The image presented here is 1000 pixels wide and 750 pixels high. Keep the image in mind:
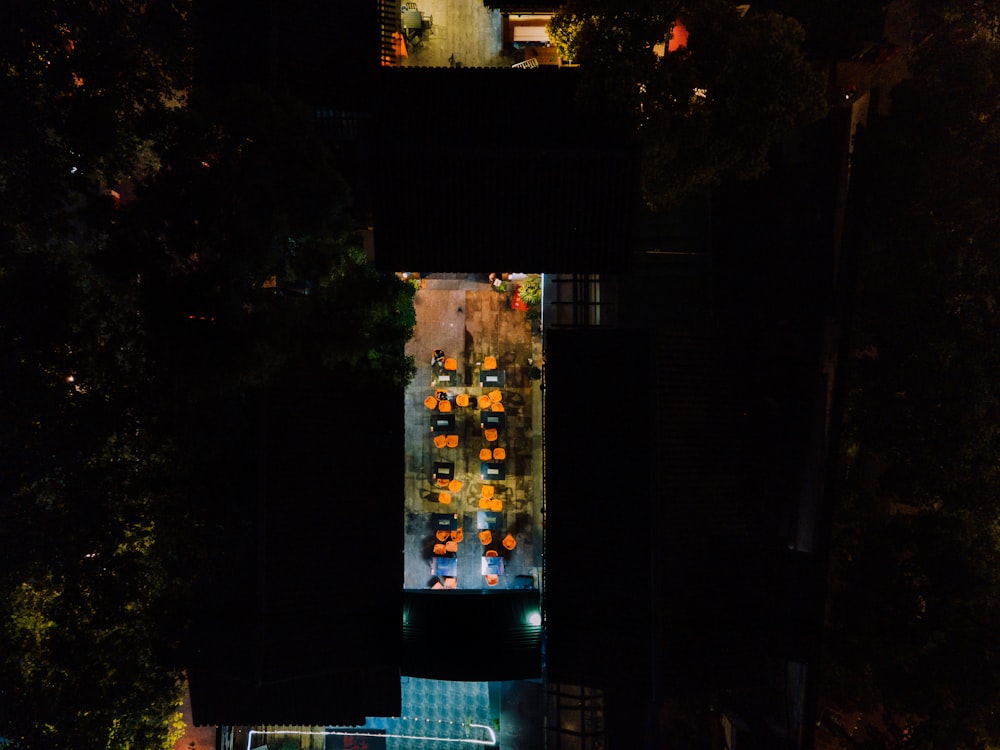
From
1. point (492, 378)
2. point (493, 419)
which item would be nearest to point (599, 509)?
point (493, 419)

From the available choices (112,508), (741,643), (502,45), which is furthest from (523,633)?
(502,45)

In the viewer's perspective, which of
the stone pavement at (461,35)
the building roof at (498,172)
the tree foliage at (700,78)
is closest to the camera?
the tree foliage at (700,78)

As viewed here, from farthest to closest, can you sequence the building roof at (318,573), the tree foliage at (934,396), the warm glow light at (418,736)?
1. the warm glow light at (418,736)
2. the building roof at (318,573)
3. the tree foliage at (934,396)

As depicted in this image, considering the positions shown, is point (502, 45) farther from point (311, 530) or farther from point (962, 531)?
point (962, 531)

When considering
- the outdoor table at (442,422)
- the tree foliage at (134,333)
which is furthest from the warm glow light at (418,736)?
the outdoor table at (442,422)

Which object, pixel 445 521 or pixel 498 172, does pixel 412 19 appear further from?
pixel 445 521

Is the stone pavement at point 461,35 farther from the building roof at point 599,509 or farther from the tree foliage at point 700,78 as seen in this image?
the building roof at point 599,509
